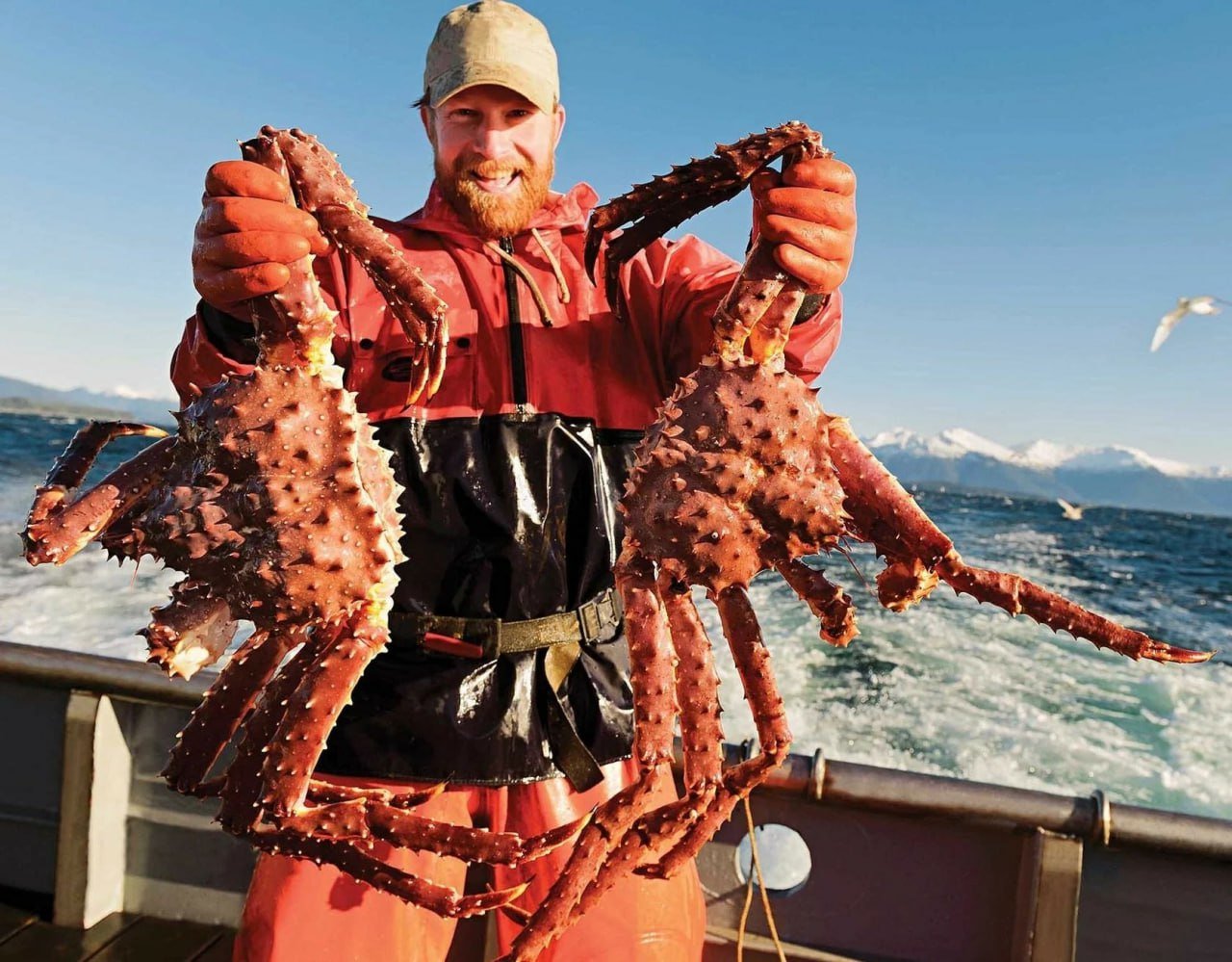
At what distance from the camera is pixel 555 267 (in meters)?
1.63

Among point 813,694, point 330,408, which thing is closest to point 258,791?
point 330,408

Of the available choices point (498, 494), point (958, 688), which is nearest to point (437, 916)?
point (498, 494)

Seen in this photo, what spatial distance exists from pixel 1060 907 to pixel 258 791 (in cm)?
183

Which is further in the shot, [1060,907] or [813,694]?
[813,694]

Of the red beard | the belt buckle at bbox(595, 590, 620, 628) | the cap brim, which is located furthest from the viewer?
the belt buckle at bbox(595, 590, 620, 628)

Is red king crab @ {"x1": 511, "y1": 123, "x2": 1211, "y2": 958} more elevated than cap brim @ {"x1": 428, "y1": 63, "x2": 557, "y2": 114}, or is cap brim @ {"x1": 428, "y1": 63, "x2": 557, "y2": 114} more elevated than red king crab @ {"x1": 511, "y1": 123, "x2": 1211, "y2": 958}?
cap brim @ {"x1": 428, "y1": 63, "x2": 557, "y2": 114}

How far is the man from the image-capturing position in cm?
162

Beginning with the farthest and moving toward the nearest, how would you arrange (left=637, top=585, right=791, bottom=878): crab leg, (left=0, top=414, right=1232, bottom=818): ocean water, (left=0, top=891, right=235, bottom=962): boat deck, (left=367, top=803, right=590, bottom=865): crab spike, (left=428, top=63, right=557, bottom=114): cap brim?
(left=0, top=414, right=1232, bottom=818): ocean water
(left=0, top=891, right=235, bottom=962): boat deck
(left=428, top=63, right=557, bottom=114): cap brim
(left=637, top=585, right=791, bottom=878): crab leg
(left=367, top=803, right=590, bottom=865): crab spike

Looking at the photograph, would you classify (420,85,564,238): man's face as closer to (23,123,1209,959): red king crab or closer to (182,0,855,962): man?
(182,0,855,962): man

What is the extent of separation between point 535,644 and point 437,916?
526 mm

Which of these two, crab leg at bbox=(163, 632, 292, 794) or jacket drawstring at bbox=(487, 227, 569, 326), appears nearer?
crab leg at bbox=(163, 632, 292, 794)

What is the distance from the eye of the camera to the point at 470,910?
1253 mm

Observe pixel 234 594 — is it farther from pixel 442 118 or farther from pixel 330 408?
pixel 442 118

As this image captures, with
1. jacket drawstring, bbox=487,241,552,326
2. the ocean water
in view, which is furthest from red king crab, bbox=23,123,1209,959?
the ocean water
